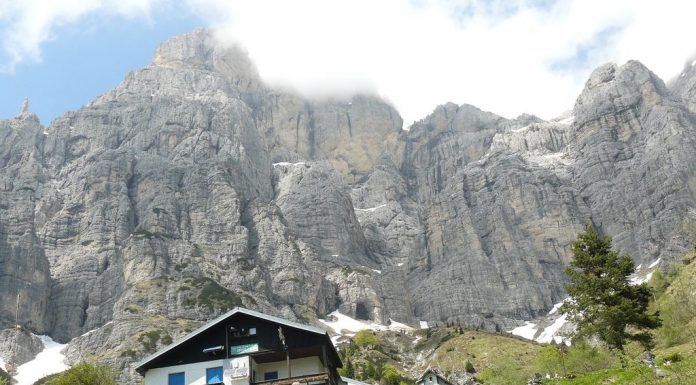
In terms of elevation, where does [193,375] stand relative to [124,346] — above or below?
below

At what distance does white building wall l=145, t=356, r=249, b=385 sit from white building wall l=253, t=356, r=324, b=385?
1602mm

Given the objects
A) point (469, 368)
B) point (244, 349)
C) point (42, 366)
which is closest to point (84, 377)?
point (244, 349)

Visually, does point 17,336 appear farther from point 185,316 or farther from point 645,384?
point 645,384

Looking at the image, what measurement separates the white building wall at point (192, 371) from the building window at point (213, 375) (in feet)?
0.59

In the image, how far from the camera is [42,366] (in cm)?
17238

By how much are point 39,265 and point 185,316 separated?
179 feet

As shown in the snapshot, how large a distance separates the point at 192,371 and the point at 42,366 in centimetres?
15430

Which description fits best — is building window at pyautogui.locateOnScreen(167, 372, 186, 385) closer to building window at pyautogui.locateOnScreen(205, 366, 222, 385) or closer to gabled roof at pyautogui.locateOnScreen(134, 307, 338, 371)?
building window at pyautogui.locateOnScreen(205, 366, 222, 385)

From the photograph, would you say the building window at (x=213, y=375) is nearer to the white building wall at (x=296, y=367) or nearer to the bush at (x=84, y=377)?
the white building wall at (x=296, y=367)

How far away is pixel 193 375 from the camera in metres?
39.7

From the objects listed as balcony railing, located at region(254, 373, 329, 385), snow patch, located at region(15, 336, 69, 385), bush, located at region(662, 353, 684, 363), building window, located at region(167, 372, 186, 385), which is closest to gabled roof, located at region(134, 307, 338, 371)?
building window, located at region(167, 372, 186, 385)

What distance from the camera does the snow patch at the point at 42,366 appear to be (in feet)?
547

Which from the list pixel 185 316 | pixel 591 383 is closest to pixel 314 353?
pixel 591 383

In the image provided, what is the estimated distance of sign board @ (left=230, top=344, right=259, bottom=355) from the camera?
131 feet
